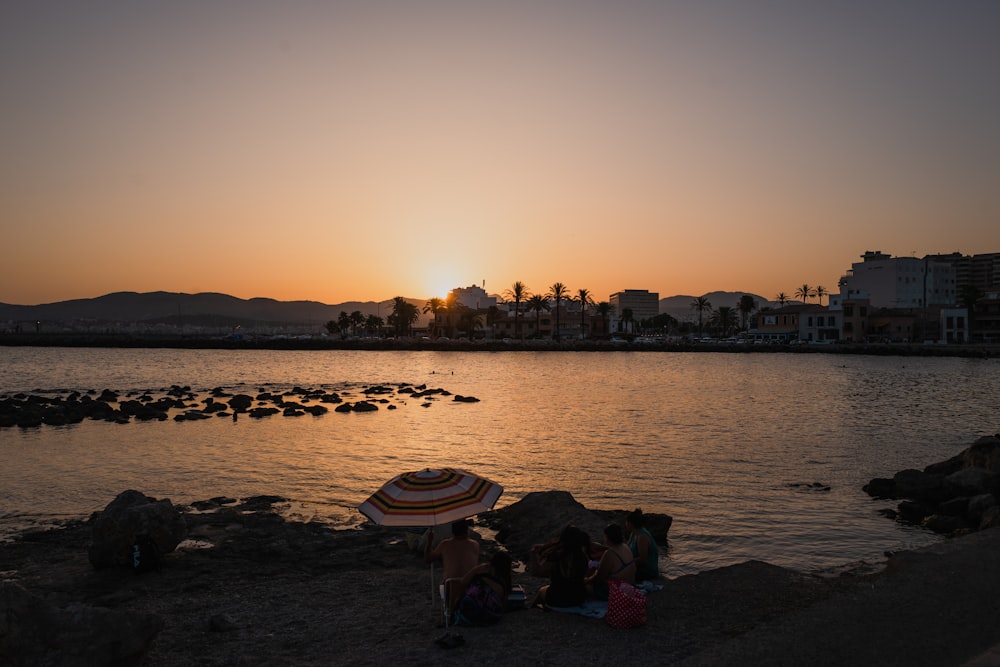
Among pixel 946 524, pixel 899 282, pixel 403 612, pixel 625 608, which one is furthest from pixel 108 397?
pixel 899 282

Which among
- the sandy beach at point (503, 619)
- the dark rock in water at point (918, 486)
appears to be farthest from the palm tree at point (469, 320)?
the sandy beach at point (503, 619)

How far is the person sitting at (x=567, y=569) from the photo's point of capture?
33.1 feet

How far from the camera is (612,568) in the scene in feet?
34.0

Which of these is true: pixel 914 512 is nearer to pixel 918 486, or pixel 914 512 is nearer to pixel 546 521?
pixel 918 486

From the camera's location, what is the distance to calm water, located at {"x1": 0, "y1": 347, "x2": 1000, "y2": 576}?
18.0 meters

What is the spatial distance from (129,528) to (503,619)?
8.11 m

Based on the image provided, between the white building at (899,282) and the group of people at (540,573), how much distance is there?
540ft

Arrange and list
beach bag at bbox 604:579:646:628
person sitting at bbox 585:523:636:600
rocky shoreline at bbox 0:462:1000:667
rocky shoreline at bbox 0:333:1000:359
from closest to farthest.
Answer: rocky shoreline at bbox 0:462:1000:667
beach bag at bbox 604:579:646:628
person sitting at bbox 585:523:636:600
rocky shoreline at bbox 0:333:1000:359

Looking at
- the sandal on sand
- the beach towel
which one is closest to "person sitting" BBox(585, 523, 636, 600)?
the beach towel

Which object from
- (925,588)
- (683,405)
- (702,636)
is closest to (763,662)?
(702,636)

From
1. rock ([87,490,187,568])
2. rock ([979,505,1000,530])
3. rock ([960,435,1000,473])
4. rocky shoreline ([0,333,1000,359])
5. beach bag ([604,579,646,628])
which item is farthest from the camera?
rocky shoreline ([0,333,1000,359])

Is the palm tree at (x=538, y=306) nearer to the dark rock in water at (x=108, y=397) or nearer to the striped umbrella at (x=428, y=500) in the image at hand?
the dark rock in water at (x=108, y=397)

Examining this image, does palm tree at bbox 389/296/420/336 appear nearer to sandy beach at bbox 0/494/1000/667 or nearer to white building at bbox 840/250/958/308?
white building at bbox 840/250/958/308

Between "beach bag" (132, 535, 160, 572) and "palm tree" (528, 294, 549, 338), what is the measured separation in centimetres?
15527
